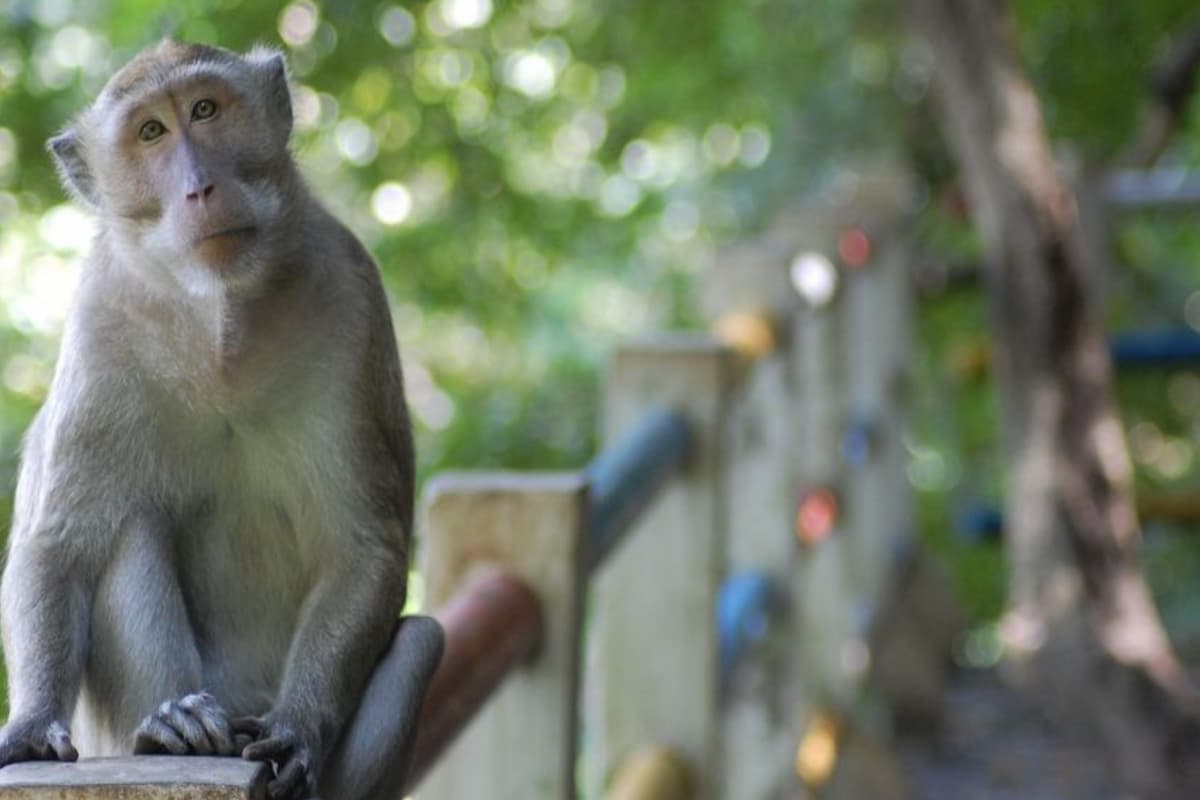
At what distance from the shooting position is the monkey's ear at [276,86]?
295cm

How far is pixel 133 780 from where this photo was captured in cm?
160

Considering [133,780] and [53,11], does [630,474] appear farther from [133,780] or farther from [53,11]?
[53,11]

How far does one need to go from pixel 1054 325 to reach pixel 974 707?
2.06 meters

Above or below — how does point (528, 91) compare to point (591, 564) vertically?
above

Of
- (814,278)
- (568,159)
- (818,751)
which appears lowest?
(818,751)

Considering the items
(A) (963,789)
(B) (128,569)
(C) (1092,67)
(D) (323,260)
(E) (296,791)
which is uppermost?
(C) (1092,67)

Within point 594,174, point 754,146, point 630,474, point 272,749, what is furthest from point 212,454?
point 754,146

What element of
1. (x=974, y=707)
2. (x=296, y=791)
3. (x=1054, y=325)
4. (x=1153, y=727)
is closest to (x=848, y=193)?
(x=1054, y=325)

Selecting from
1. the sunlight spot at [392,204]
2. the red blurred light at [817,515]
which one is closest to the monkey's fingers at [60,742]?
the red blurred light at [817,515]

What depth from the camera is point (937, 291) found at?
9422 mm

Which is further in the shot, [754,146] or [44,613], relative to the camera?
[754,146]

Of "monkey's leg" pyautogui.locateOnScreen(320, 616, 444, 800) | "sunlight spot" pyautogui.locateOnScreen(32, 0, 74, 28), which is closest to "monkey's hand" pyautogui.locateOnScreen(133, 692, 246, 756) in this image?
"monkey's leg" pyautogui.locateOnScreen(320, 616, 444, 800)

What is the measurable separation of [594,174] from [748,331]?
686 cm

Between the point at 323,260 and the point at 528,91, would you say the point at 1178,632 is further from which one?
the point at 323,260
